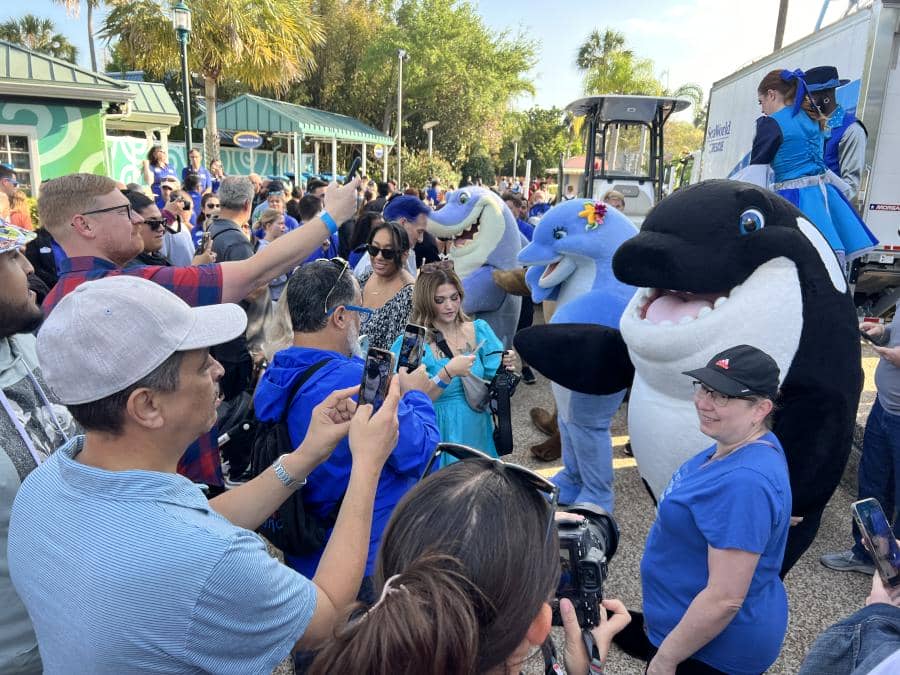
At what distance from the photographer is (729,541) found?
1616 mm

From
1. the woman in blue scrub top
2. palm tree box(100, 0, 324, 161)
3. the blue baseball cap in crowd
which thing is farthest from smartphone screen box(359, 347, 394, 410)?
palm tree box(100, 0, 324, 161)

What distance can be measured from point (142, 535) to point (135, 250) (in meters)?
1.76

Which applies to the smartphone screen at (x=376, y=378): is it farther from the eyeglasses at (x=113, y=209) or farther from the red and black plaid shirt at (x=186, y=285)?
the eyeglasses at (x=113, y=209)

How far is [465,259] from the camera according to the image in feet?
16.9

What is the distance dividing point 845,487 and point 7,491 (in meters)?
4.50

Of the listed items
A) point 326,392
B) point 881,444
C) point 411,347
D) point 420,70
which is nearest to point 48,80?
point 411,347

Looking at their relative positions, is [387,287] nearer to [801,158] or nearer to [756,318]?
[756,318]

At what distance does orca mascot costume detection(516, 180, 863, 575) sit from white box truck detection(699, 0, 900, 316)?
2.71m

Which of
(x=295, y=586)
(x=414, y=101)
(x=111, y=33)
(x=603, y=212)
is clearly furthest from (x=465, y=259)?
(x=414, y=101)

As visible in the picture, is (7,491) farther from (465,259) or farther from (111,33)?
(111,33)

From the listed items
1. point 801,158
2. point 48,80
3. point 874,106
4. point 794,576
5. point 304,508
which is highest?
point 48,80

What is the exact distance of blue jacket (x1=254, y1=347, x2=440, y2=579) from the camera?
1.96m

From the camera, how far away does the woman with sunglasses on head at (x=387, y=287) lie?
12.0ft

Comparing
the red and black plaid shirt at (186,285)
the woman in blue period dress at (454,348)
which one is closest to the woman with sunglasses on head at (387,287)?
the woman in blue period dress at (454,348)
